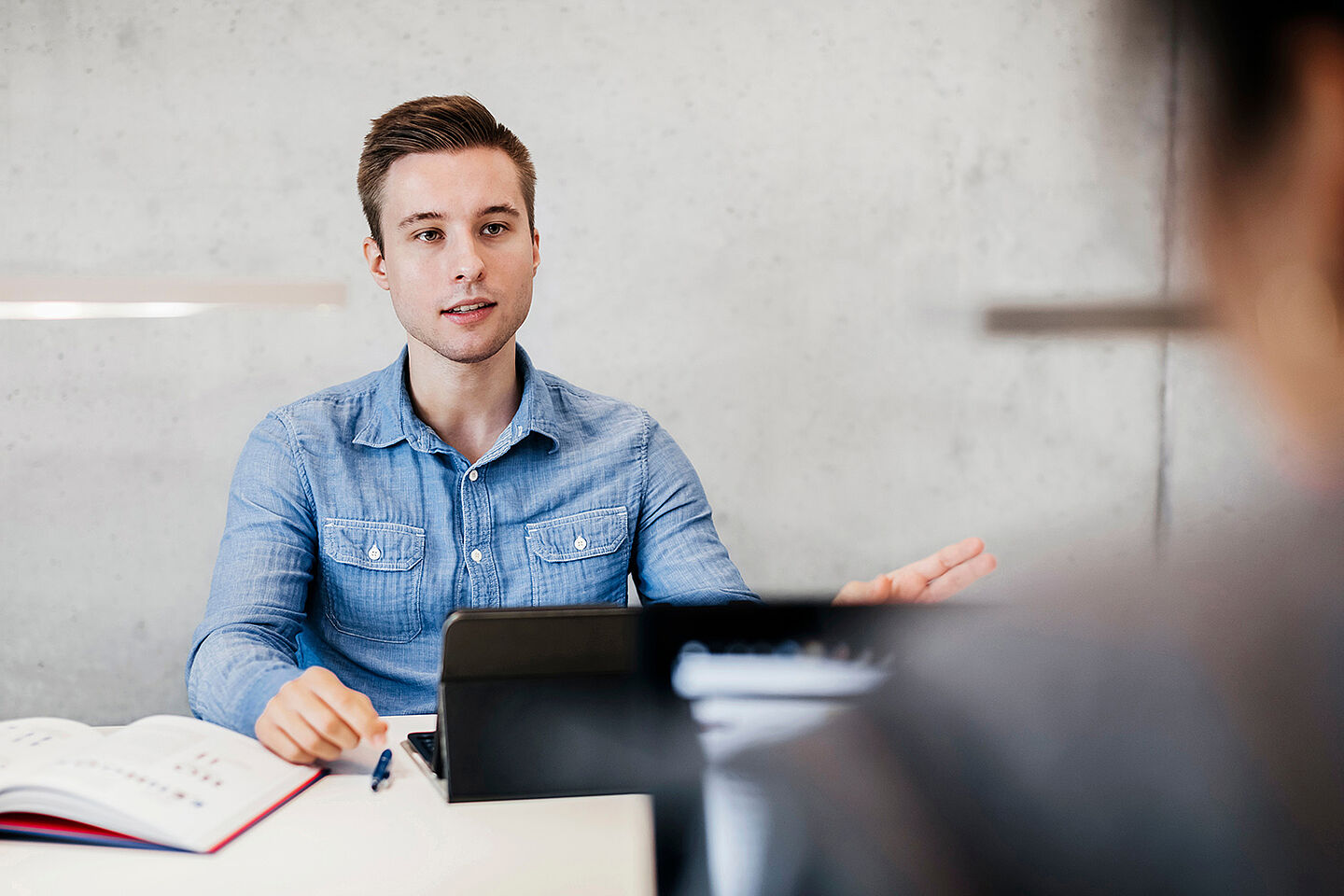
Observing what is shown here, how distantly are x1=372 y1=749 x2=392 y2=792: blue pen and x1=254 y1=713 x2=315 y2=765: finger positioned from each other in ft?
0.23

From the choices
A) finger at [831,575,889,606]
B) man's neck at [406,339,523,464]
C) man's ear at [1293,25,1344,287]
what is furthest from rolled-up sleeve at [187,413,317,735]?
man's ear at [1293,25,1344,287]

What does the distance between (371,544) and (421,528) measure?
3.0 inches

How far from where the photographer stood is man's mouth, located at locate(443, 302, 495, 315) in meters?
1.50

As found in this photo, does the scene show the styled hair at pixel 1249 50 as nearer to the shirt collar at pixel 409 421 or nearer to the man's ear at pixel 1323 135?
the man's ear at pixel 1323 135

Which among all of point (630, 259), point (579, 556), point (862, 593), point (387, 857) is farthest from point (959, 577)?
point (630, 259)

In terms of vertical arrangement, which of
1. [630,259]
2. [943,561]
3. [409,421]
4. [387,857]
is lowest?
[387,857]

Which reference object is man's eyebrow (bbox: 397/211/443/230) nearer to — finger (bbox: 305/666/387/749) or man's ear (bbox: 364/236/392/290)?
man's ear (bbox: 364/236/392/290)

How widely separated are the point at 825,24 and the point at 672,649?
209 cm

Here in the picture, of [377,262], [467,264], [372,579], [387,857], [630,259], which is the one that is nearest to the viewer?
[387,857]

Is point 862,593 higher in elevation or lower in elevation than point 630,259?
lower

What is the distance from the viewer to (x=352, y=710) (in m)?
0.89

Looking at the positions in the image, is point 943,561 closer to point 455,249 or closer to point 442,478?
point 442,478

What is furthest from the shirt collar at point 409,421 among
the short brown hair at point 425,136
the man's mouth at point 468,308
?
the short brown hair at point 425,136

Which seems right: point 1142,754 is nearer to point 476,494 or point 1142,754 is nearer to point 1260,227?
point 1260,227
